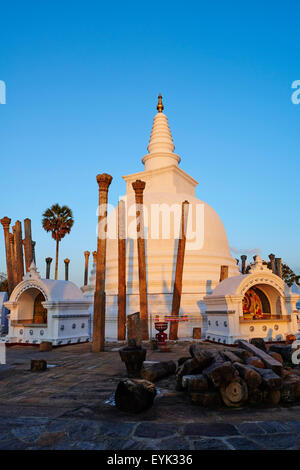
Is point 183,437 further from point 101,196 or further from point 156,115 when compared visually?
point 156,115

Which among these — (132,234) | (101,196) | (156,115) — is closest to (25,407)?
(101,196)

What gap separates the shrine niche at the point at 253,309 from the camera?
1616 cm

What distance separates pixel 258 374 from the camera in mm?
5723

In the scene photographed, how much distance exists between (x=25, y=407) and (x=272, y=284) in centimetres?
1450

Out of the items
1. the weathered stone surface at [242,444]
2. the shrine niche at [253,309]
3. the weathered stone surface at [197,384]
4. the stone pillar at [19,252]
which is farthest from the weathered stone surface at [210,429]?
the stone pillar at [19,252]

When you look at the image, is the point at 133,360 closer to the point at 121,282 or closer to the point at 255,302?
the point at 121,282

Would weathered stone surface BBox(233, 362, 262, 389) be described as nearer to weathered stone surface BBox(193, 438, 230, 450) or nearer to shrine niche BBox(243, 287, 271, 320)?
weathered stone surface BBox(193, 438, 230, 450)

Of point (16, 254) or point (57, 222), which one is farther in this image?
point (57, 222)

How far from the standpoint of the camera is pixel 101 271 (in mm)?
14484

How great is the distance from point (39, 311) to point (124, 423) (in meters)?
16.2

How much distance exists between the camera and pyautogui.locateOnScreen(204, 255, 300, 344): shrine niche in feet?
53.0

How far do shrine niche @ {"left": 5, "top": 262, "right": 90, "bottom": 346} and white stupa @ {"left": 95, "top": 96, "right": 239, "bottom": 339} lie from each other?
2468 millimetres

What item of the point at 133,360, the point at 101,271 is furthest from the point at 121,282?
the point at 133,360
